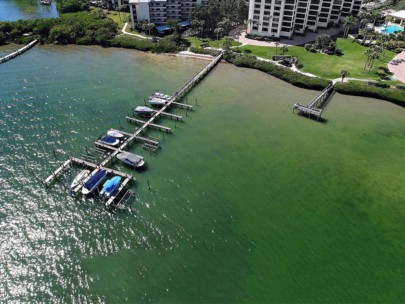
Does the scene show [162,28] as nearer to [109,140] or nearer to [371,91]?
[109,140]


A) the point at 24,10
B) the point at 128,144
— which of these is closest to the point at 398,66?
the point at 128,144

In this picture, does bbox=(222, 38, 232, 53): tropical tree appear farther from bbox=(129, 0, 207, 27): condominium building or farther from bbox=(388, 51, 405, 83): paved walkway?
bbox=(388, 51, 405, 83): paved walkway

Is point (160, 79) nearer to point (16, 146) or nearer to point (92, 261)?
point (16, 146)

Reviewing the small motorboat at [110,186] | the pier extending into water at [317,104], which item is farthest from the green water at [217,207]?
the pier extending into water at [317,104]

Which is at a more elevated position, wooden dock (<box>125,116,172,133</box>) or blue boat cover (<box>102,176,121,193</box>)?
wooden dock (<box>125,116,172,133</box>)

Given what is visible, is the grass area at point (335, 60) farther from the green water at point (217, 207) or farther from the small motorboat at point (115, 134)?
the small motorboat at point (115, 134)

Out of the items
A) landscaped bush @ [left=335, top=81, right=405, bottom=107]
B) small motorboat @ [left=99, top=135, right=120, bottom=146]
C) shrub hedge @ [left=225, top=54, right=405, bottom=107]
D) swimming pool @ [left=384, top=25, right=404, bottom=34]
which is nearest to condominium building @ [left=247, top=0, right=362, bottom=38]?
swimming pool @ [left=384, top=25, right=404, bottom=34]
